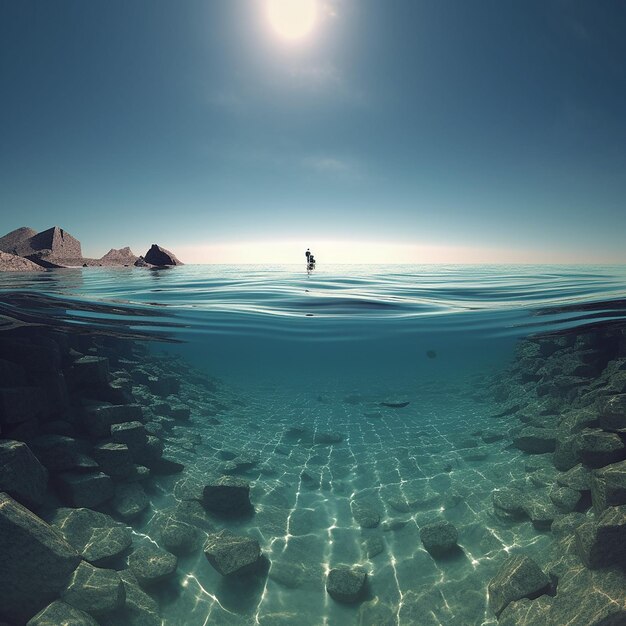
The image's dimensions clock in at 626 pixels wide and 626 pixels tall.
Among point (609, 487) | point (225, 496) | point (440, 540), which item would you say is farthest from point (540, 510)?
point (225, 496)

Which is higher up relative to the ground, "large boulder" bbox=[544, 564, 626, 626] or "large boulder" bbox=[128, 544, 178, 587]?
"large boulder" bbox=[544, 564, 626, 626]

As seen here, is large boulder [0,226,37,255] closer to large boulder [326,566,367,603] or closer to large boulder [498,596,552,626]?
large boulder [326,566,367,603]

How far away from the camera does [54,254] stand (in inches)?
1112

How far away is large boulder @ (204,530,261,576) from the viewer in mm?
6637

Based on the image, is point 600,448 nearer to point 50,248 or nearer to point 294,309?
point 294,309

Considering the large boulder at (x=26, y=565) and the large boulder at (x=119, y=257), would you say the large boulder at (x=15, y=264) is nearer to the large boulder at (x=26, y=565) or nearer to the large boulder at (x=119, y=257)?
the large boulder at (x=119, y=257)

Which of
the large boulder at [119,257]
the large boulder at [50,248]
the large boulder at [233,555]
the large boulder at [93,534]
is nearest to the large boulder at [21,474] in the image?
the large boulder at [93,534]

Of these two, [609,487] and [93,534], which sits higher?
[609,487]

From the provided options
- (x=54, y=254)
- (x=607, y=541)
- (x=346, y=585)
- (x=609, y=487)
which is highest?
(x=54, y=254)

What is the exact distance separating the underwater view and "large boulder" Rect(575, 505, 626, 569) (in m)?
0.04

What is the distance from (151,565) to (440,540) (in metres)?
6.44

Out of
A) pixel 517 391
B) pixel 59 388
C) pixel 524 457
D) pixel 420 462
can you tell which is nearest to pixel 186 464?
pixel 59 388

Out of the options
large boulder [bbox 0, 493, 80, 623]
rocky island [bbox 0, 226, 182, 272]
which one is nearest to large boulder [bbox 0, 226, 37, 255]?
rocky island [bbox 0, 226, 182, 272]

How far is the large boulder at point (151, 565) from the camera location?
20.7 feet
